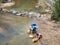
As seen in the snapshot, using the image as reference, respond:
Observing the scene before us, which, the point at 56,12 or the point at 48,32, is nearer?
the point at 48,32

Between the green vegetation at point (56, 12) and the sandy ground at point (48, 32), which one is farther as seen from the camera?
the green vegetation at point (56, 12)

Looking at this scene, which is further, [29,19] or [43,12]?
[43,12]

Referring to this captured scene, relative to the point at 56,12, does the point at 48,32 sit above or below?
below

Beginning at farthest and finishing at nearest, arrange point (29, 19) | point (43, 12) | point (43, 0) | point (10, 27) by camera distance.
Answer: point (43, 0) → point (43, 12) → point (29, 19) → point (10, 27)

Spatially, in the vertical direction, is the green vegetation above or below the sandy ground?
above

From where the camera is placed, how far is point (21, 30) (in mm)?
8977

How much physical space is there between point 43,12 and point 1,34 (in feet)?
12.7

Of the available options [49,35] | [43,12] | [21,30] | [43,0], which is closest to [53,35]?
[49,35]

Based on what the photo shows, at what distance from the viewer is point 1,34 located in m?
8.64

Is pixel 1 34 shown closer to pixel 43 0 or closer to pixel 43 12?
pixel 43 12

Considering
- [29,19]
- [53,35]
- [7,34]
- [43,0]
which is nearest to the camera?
[53,35]

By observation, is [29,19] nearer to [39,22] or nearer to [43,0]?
[39,22]

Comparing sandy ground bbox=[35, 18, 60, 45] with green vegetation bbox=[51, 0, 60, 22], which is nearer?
sandy ground bbox=[35, 18, 60, 45]

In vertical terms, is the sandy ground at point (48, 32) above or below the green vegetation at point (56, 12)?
below
